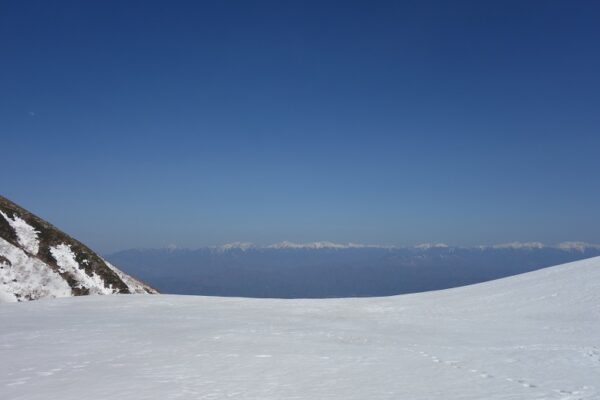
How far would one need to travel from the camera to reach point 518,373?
29.8 ft

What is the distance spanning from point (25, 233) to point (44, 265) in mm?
6006

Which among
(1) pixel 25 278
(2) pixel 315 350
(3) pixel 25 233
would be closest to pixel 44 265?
(1) pixel 25 278

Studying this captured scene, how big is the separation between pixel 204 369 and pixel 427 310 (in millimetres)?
14889

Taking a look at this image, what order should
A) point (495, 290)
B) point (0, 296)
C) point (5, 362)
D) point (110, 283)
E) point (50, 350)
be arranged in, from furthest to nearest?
point (110, 283) < point (0, 296) < point (495, 290) < point (50, 350) < point (5, 362)

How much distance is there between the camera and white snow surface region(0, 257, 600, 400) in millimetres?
8023

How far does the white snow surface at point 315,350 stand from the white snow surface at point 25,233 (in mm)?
22849

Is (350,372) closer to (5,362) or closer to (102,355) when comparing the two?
(102,355)

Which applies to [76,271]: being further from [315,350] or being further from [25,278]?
[315,350]

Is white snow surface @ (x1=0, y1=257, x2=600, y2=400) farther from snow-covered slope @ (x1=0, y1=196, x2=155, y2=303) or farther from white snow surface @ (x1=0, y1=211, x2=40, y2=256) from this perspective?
white snow surface @ (x1=0, y1=211, x2=40, y2=256)

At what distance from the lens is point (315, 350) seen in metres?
11.7

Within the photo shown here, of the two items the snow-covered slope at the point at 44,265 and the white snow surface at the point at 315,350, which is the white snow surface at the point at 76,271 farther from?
the white snow surface at the point at 315,350

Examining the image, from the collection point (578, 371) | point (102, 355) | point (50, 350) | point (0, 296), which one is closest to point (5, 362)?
point (50, 350)

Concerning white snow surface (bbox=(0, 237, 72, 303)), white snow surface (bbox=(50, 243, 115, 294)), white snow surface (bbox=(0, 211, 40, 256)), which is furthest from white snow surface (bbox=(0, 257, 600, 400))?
white snow surface (bbox=(0, 211, 40, 256))

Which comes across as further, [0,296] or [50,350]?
[0,296]
